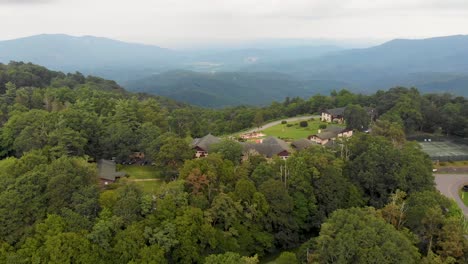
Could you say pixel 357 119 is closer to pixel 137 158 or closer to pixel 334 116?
pixel 334 116

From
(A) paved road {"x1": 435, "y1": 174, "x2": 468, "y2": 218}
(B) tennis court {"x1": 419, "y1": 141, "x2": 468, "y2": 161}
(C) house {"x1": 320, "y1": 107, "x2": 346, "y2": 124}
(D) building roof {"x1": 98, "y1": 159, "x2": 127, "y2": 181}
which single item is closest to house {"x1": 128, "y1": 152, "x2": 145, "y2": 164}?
(D) building roof {"x1": 98, "y1": 159, "x2": 127, "y2": 181}

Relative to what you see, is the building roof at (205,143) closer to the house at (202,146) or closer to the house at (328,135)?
the house at (202,146)

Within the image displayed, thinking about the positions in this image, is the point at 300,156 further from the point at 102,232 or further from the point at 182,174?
the point at 102,232

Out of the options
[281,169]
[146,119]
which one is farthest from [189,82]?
[281,169]

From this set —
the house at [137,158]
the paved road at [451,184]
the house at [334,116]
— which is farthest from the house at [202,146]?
the house at [334,116]

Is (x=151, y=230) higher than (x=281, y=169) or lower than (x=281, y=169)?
lower

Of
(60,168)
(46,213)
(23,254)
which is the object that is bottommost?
(23,254)

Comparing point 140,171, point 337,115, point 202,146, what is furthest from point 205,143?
point 337,115

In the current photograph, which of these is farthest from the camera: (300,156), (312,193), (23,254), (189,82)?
(189,82)
